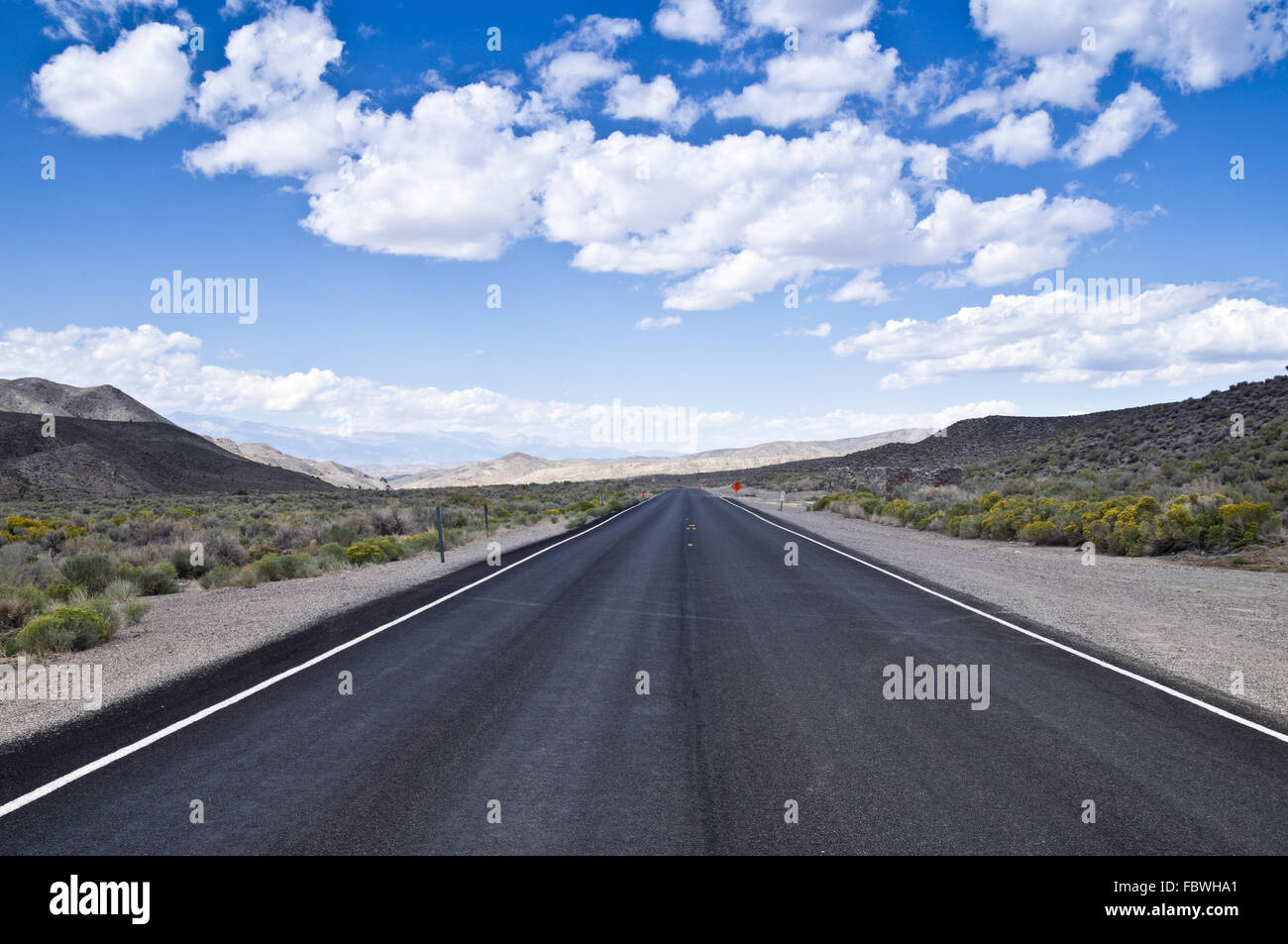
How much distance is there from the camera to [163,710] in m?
7.43

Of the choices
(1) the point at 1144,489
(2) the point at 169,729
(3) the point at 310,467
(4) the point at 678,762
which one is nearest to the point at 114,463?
(1) the point at 1144,489

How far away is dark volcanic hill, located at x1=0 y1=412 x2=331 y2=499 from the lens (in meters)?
65.2

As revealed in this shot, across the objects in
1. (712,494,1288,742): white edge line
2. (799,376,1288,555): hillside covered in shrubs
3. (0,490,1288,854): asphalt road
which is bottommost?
(712,494,1288,742): white edge line

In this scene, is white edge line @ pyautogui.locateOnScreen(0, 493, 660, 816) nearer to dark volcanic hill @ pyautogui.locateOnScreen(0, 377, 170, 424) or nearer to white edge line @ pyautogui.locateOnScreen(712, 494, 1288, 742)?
white edge line @ pyautogui.locateOnScreen(712, 494, 1288, 742)

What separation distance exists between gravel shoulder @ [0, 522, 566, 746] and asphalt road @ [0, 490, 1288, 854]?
4.08ft

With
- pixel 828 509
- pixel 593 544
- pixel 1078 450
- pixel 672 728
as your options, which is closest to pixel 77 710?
pixel 672 728

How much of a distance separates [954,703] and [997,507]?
2384 centimetres

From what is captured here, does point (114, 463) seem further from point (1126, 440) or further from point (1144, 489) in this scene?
point (1126, 440)

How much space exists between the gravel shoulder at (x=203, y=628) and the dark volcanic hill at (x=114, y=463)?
187 ft

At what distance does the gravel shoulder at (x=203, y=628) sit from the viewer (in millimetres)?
7746

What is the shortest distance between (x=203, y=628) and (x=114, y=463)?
240ft

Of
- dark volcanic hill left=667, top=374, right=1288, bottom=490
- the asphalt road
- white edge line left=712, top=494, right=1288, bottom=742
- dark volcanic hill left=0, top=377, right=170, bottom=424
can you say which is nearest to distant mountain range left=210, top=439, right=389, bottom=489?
dark volcanic hill left=0, top=377, right=170, bottom=424

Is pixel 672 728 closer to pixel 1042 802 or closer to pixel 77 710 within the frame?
pixel 1042 802

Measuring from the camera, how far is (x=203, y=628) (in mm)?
11711
